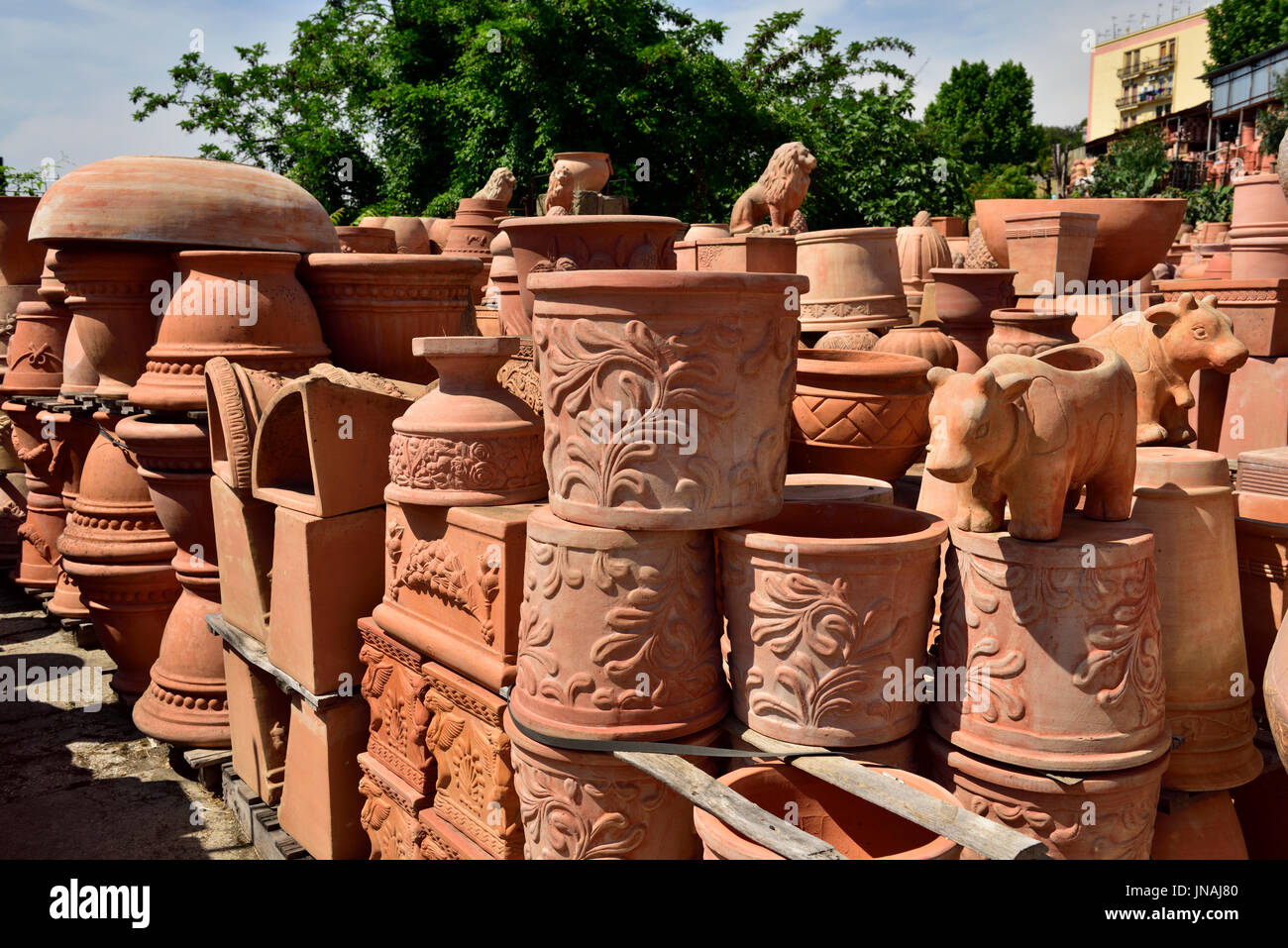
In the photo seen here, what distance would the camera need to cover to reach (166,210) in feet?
18.5

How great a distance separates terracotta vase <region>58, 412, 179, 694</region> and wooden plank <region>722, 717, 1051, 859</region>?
5016mm

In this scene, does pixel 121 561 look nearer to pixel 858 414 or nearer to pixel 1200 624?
pixel 858 414

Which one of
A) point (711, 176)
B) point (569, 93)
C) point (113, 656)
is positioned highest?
point (569, 93)

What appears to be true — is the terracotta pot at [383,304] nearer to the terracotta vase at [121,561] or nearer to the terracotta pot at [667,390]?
the terracotta vase at [121,561]

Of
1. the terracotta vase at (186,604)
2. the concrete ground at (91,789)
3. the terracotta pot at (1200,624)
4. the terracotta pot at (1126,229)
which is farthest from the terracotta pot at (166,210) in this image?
the terracotta pot at (1126,229)

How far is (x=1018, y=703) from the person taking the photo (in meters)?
2.66

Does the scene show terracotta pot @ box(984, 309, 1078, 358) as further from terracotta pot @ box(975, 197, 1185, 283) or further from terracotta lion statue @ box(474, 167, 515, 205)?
terracotta lion statue @ box(474, 167, 515, 205)

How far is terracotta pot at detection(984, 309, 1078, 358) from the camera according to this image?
5375 mm

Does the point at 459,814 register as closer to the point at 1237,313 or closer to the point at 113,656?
the point at 113,656

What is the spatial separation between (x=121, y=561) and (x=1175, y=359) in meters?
6.06

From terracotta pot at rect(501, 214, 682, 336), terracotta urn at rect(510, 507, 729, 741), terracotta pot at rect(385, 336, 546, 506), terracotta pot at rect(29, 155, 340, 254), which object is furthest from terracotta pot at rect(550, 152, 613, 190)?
terracotta urn at rect(510, 507, 729, 741)

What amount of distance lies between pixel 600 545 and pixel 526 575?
1.11 ft

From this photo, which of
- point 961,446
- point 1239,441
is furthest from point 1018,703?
point 1239,441

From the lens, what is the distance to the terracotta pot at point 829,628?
8.79 ft
